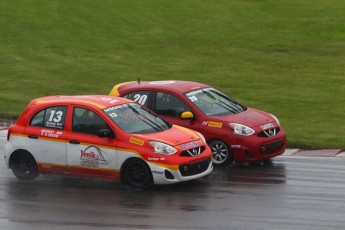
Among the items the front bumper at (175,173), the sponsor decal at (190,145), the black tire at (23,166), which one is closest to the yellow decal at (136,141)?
the front bumper at (175,173)

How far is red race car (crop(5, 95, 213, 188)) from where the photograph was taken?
1510 cm

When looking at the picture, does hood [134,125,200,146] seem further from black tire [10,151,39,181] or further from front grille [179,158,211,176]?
black tire [10,151,39,181]

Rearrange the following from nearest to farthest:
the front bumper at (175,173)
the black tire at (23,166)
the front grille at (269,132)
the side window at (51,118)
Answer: the front bumper at (175,173) → the side window at (51,118) → the black tire at (23,166) → the front grille at (269,132)

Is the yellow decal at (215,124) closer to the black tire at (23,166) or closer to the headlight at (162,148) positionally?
the headlight at (162,148)

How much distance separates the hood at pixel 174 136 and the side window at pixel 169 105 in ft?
5.68

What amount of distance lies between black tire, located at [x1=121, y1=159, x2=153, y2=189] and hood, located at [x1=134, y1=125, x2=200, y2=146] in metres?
0.46

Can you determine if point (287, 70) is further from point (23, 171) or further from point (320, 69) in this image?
point (23, 171)

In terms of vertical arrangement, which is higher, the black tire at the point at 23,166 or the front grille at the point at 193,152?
the front grille at the point at 193,152

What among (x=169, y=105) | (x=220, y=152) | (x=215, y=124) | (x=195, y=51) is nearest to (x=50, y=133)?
(x=169, y=105)

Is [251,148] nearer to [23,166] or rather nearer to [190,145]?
[190,145]

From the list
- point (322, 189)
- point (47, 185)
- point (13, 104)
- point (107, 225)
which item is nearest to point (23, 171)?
point (47, 185)

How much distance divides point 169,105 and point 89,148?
2.91 meters

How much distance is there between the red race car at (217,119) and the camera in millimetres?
17328

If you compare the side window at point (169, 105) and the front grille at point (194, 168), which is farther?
the side window at point (169, 105)
